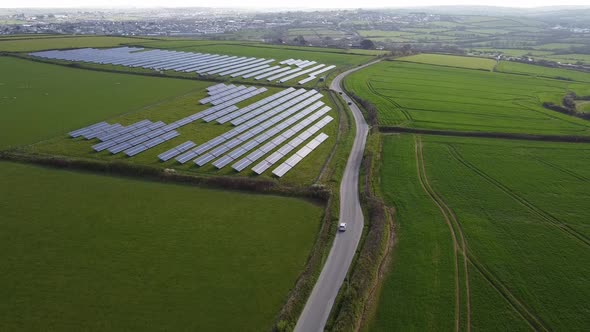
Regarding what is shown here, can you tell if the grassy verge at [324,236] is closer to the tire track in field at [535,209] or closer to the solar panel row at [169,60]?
the tire track in field at [535,209]

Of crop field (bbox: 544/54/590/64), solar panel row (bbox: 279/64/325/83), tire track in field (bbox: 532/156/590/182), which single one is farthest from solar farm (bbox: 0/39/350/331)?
crop field (bbox: 544/54/590/64)

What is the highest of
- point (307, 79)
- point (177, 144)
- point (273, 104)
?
point (307, 79)

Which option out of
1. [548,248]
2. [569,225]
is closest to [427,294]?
[548,248]

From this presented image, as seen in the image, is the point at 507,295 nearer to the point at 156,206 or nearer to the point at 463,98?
the point at 156,206

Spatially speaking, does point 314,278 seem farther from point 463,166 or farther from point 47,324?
point 463,166

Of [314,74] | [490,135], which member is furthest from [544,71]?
[314,74]

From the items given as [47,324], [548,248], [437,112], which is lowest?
[47,324]

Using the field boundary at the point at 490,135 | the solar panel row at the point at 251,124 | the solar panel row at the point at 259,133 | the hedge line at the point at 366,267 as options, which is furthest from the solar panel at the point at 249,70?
the hedge line at the point at 366,267
